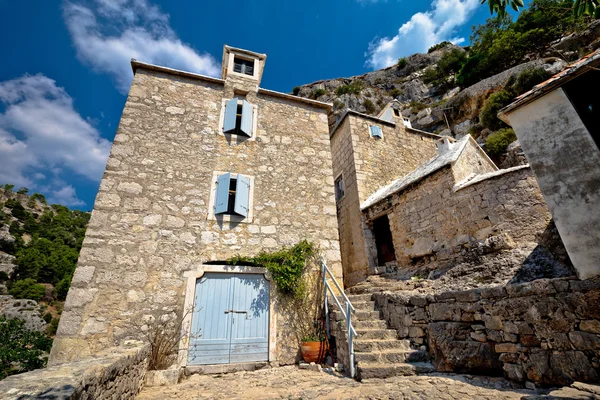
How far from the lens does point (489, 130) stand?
1656 cm

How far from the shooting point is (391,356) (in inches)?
180

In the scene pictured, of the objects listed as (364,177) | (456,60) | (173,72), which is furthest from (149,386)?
(456,60)

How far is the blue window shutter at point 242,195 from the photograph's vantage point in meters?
6.44

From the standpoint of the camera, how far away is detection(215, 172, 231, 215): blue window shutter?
251 inches

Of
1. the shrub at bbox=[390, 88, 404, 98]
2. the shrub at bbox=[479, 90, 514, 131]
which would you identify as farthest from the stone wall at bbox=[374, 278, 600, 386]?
the shrub at bbox=[390, 88, 404, 98]

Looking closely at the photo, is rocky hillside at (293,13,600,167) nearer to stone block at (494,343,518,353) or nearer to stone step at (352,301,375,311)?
stone step at (352,301,375,311)

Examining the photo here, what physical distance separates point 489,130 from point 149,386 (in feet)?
66.5

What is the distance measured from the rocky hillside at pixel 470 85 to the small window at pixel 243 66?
12.5 metres

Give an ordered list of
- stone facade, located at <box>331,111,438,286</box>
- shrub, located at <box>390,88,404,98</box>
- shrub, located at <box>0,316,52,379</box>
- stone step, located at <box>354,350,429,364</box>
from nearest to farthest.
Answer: stone step, located at <box>354,350,429,364</box> < shrub, located at <box>0,316,52,379</box> < stone facade, located at <box>331,111,438,286</box> < shrub, located at <box>390,88,404,98</box>

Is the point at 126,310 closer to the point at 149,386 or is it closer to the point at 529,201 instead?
the point at 149,386

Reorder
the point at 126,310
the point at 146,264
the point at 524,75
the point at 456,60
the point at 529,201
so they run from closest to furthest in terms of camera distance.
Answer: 1. the point at 126,310
2. the point at 146,264
3. the point at 529,201
4. the point at 524,75
5. the point at 456,60

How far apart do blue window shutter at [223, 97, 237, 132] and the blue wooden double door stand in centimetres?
397

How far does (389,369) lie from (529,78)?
66.6 ft

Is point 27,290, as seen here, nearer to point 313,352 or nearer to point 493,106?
point 313,352
